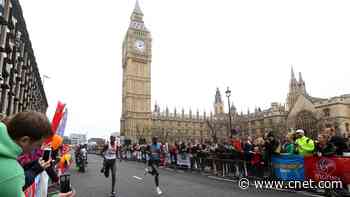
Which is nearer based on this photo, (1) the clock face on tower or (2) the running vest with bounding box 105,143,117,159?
(2) the running vest with bounding box 105,143,117,159

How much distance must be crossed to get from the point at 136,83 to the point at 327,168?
93441 millimetres

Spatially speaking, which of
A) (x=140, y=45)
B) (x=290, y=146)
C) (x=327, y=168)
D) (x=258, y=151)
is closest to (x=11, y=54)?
(x=258, y=151)

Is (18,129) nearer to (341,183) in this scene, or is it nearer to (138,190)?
(138,190)

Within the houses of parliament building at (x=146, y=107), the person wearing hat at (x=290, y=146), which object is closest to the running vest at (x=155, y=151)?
the person wearing hat at (x=290, y=146)

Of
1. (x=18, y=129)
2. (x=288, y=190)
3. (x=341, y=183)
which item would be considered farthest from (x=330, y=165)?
(x=18, y=129)

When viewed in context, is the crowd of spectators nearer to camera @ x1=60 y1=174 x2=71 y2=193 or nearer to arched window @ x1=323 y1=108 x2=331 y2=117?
camera @ x1=60 y1=174 x2=71 y2=193

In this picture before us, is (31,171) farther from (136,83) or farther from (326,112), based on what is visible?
(136,83)

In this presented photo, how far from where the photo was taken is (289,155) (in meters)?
10.7

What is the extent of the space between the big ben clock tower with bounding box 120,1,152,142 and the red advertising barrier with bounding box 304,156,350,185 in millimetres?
87084

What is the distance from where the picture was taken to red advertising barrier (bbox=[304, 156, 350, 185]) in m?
8.54

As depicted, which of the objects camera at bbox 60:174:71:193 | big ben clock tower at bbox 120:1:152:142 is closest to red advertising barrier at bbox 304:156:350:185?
camera at bbox 60:174:71:193

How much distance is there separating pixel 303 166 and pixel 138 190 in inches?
235

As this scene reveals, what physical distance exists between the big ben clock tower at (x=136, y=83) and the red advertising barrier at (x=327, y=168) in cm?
8708

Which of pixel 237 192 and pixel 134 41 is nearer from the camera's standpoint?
pixel 237 192
